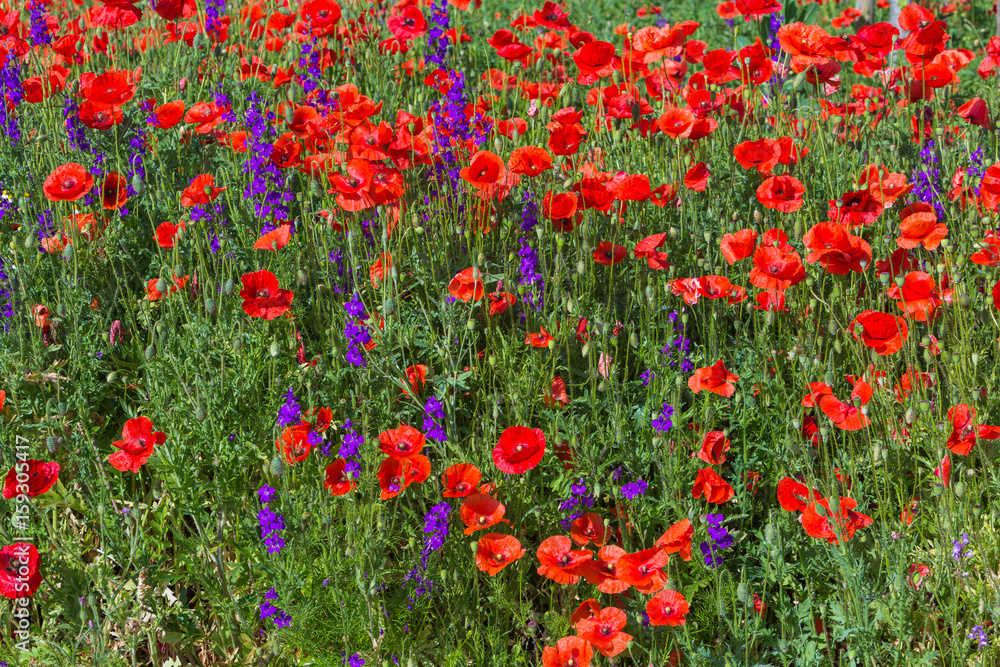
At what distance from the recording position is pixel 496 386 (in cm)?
259

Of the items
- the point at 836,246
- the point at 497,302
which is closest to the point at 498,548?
the point at 497,302

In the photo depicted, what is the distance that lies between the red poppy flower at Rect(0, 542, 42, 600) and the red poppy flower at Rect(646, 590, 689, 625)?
1.25 m

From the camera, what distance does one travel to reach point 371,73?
13.2 feet

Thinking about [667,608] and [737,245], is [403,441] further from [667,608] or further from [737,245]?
[737,245]

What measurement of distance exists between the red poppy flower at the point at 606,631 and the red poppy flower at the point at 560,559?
0.30 feet

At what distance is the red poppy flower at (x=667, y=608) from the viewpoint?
1818 mm

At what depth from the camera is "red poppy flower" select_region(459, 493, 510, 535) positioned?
6.28ft

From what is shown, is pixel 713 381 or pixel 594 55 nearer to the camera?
pixel 713 381

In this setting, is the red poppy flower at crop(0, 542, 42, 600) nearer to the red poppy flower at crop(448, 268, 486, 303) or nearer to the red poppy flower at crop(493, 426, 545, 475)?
the red poppy flower at crop(493, 426, 545, 475)

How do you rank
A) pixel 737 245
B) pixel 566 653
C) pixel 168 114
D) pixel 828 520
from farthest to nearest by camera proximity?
pixel 168 114, pixel 737 245, pixel 828 520, pixel 566 653

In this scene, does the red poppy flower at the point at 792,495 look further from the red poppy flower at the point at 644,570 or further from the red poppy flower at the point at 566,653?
the red poppy flower at the point at 566,653

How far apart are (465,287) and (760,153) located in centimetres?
111

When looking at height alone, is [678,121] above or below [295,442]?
above

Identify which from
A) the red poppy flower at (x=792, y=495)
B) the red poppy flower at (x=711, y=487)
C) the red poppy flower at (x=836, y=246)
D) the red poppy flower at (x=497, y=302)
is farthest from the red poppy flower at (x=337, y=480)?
the red poppy flower at (x=836, y=246)
